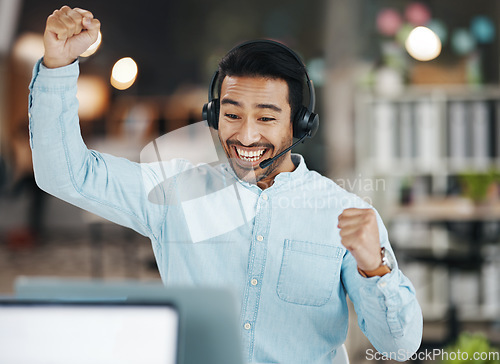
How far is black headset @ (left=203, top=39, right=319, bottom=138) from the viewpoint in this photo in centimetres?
94

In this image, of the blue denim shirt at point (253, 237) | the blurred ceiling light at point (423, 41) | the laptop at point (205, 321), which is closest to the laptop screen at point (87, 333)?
the laptop at point (205, 321)

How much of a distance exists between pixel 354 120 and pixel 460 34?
95 centimetres

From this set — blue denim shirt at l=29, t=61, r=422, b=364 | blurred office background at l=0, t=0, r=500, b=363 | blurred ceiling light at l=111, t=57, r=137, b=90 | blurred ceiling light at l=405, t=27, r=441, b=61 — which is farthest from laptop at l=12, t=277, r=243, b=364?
blurred ceiling light at l=405, t=27, r=441, b=61

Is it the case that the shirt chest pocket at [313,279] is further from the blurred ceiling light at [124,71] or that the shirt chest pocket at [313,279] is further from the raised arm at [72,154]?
the blurred ceiling light at [124,71]

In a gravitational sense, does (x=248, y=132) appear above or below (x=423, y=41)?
below

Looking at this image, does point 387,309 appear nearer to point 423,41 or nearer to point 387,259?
point 387,259

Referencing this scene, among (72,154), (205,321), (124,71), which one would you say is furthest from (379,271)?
(124,71)

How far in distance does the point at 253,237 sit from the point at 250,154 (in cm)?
15

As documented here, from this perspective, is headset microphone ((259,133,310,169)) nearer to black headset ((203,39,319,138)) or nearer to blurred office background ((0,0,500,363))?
black headset ((203,39,319,138))

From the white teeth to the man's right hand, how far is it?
12.1 inches

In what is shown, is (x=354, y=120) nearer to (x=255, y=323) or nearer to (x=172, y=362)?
(x=255, y=323)

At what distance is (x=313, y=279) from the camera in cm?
90

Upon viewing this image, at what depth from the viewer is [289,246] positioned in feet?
3.02

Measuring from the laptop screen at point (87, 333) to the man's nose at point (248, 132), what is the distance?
0.43 m
